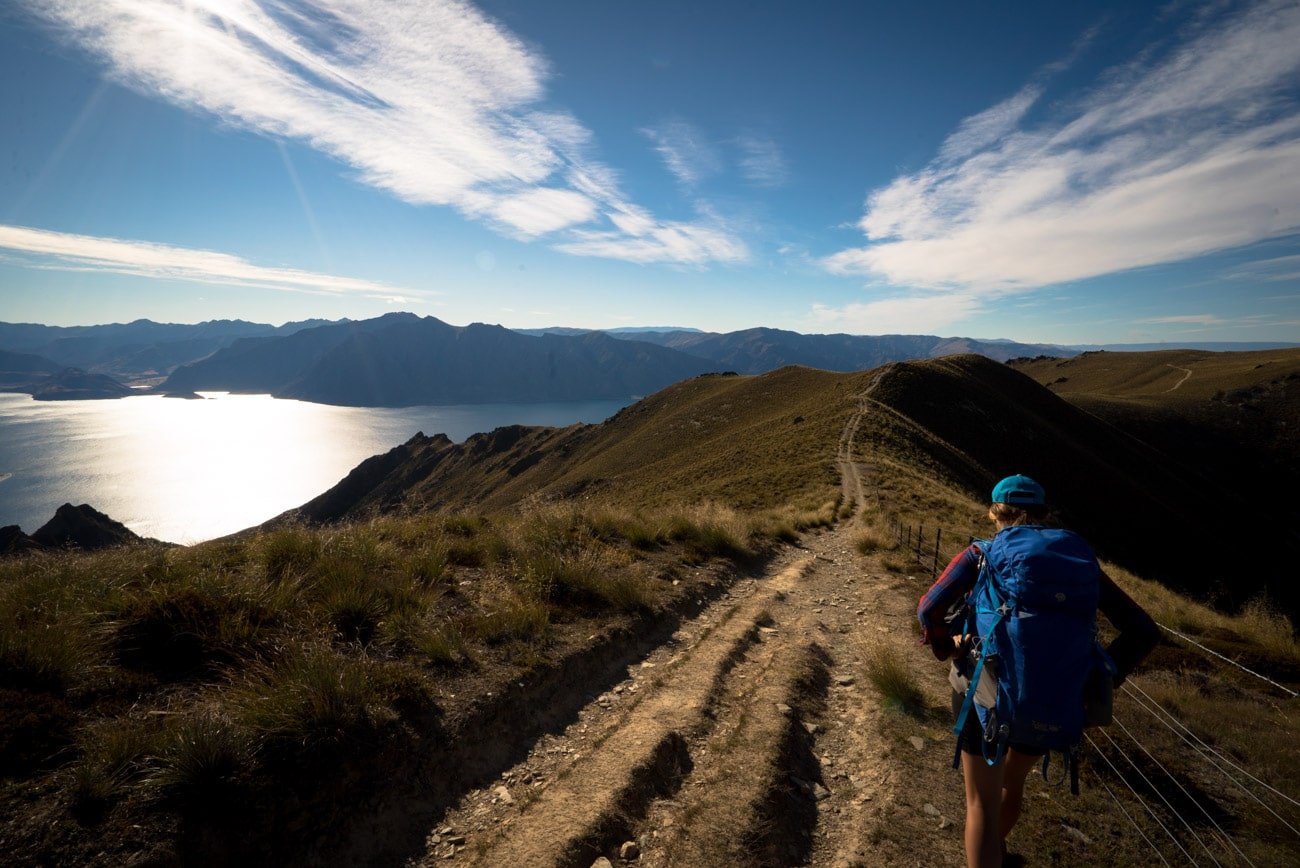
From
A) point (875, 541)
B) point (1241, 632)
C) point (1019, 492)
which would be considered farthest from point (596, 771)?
point (1241, 632)

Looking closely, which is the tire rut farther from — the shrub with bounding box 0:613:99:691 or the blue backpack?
the shrub with bounding box 0:613:99:691

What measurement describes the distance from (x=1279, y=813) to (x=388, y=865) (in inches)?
274

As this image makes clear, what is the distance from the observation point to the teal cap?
11.1 feet

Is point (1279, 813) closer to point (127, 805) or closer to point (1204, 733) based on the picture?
point (1204, 733)

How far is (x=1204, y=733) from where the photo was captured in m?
5.21

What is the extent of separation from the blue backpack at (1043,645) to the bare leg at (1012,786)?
0.24 metres

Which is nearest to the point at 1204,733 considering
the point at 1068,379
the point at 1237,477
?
the point at 1237,477

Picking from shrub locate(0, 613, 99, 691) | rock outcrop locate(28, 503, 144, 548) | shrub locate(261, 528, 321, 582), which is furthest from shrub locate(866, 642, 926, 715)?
rock outcrop locate(28, 503, 144, 548)

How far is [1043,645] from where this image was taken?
2773 millimetres

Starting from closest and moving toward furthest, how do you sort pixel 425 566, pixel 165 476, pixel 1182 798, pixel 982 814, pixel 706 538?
pixel 982 814 → pixel 1182 798 → pixel 425 566 → pixel 706 538 → pixel 165 476

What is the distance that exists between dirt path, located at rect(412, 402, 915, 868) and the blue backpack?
1.93 metres

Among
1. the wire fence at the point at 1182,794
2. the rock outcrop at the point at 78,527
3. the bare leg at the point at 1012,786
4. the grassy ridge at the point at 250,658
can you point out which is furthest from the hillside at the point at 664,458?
the rock outcrop at the point at 78,527

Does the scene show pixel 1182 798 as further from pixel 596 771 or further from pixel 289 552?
pixel 289 552

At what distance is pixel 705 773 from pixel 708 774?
29 mm
